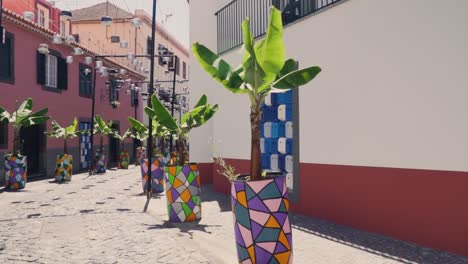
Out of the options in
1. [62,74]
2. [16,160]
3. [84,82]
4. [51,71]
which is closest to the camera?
[16,160]

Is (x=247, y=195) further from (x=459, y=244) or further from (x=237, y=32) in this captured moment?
(x=237, y=32)

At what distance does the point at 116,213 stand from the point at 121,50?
2647 cm

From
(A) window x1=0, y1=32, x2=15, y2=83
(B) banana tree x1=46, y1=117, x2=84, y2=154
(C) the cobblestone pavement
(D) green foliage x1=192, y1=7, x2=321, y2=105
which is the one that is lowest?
(C) the cobblestone pavement

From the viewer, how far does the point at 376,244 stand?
258 inches

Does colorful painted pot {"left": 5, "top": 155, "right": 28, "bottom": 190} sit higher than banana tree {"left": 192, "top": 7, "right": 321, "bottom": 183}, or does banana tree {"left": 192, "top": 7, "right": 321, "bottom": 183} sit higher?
banana tree {"left": 192, "top": 7, "right": 321, "bottom": 183}

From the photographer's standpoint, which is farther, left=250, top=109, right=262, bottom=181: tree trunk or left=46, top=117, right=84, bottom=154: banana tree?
left=46, top=117, right=84, bottom=154: banana tree

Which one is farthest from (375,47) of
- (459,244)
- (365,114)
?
(459,244)

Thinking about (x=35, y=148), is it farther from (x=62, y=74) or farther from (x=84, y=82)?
(x=84, y=82)

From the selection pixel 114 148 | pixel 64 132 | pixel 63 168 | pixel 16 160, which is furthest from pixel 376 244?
pixel 114 148

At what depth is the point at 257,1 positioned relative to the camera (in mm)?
11656

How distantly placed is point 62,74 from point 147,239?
17268mm

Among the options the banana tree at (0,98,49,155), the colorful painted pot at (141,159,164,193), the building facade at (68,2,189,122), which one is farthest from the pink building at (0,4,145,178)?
the colorful painted pot at (141,159,164,193)

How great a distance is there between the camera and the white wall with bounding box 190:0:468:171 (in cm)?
591

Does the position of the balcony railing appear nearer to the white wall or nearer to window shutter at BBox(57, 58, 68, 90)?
the white wall
